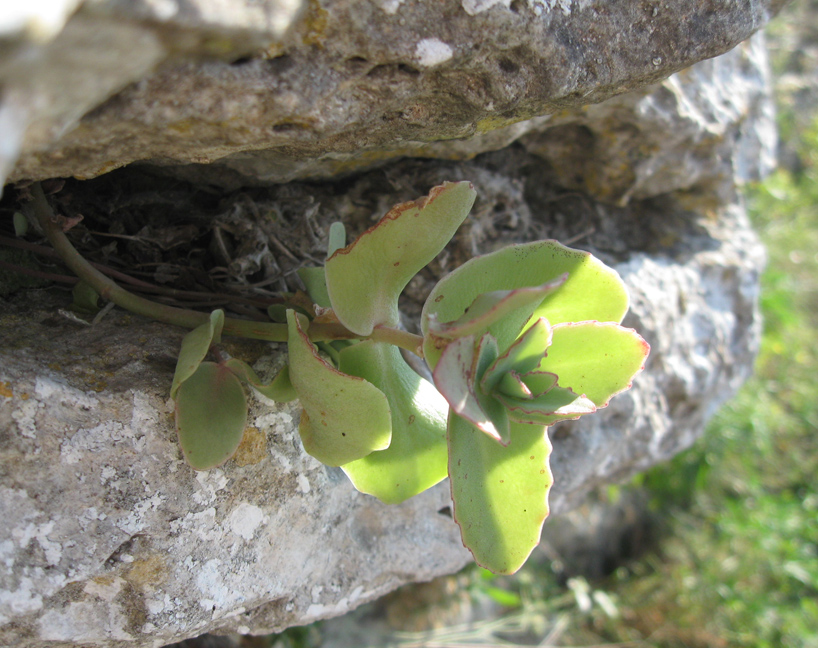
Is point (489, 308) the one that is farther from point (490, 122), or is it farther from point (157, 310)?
point (157, 310)

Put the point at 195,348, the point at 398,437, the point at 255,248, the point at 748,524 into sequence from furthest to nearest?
1. the point at 748,524
2. the point at 255,248
3. the point at 398,437
4. the point at 195,348

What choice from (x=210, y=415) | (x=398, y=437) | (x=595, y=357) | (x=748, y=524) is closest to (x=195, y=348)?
(x=210, y=415)

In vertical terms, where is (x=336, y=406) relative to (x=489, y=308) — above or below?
below

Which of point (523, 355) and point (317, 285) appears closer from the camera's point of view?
point (523, 355)

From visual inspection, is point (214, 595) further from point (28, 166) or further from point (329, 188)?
point (329, 188)

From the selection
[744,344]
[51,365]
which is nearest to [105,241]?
[51,365]

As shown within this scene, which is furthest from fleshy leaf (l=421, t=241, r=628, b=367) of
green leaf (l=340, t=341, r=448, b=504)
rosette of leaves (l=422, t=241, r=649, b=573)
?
green leaf (l=340, t=341, r=448, b=504)

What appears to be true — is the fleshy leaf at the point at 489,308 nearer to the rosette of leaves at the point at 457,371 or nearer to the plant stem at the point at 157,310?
the rosette of leaves at the point at 457,371
